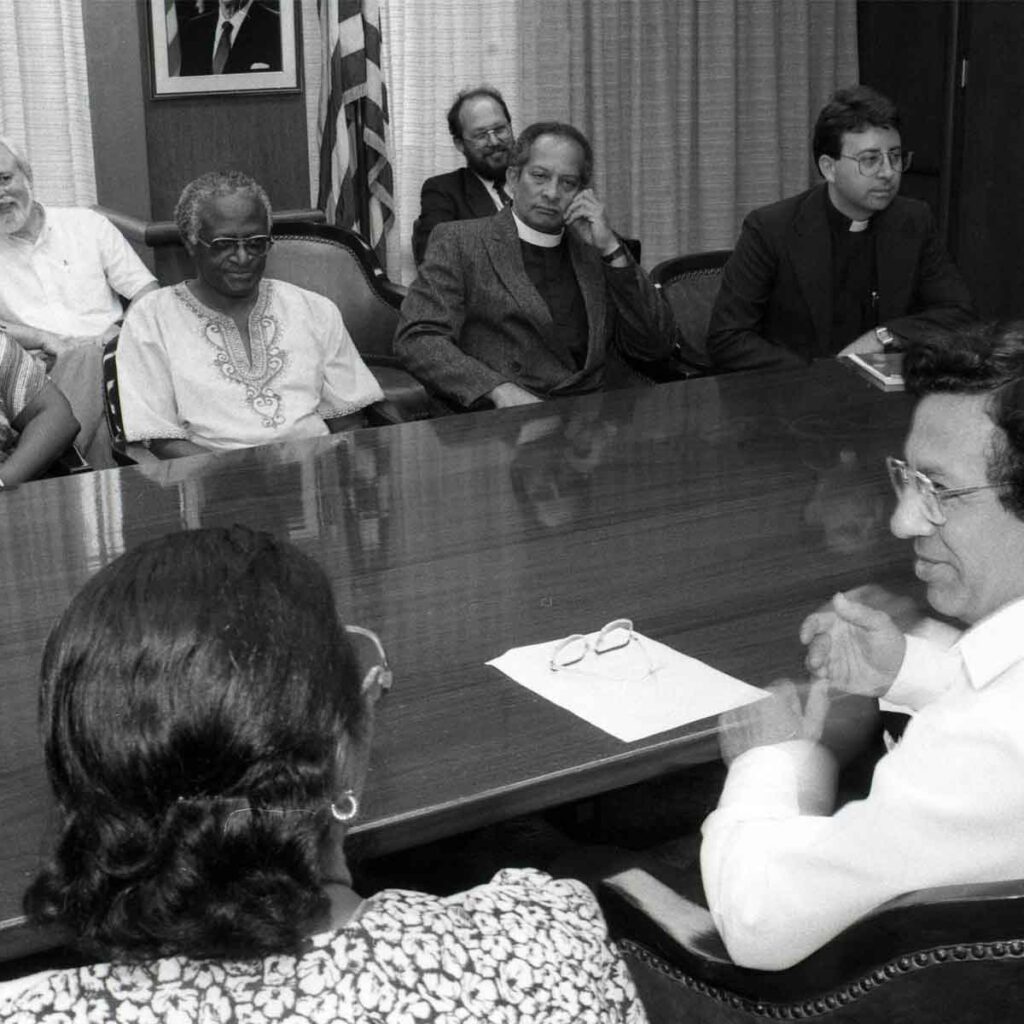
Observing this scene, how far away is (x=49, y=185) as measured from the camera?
5547 millimetres

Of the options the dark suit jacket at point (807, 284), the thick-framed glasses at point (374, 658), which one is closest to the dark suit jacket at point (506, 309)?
the dark suit jacket at point (807, 284)

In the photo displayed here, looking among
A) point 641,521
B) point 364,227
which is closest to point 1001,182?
point 364,227

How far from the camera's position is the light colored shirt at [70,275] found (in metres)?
4.89

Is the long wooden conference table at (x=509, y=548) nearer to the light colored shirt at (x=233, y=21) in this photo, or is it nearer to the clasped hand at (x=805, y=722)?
the clasped hand at (x=805, y=722)

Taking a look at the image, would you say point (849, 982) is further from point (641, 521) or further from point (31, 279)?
point (31, 279)

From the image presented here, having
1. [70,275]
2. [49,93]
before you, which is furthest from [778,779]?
[49,93]

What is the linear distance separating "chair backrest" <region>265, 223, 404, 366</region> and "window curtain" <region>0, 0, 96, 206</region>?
45.6 inches

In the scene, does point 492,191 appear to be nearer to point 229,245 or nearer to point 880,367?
point 229,245

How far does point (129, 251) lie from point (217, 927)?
14.4 feet

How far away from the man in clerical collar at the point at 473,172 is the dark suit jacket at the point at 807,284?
56.9 inches

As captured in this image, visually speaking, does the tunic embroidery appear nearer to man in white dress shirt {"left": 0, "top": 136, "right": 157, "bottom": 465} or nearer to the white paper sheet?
man in white dress shirt {"left": 0, "top": 136, "right": 157, "bottom": 465}

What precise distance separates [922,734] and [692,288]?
3441 mm

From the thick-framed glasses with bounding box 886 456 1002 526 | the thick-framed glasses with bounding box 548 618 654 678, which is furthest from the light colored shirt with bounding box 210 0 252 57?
the thick-framed glasses with bounding box 886 456 1002 526

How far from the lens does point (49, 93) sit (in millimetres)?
5488
